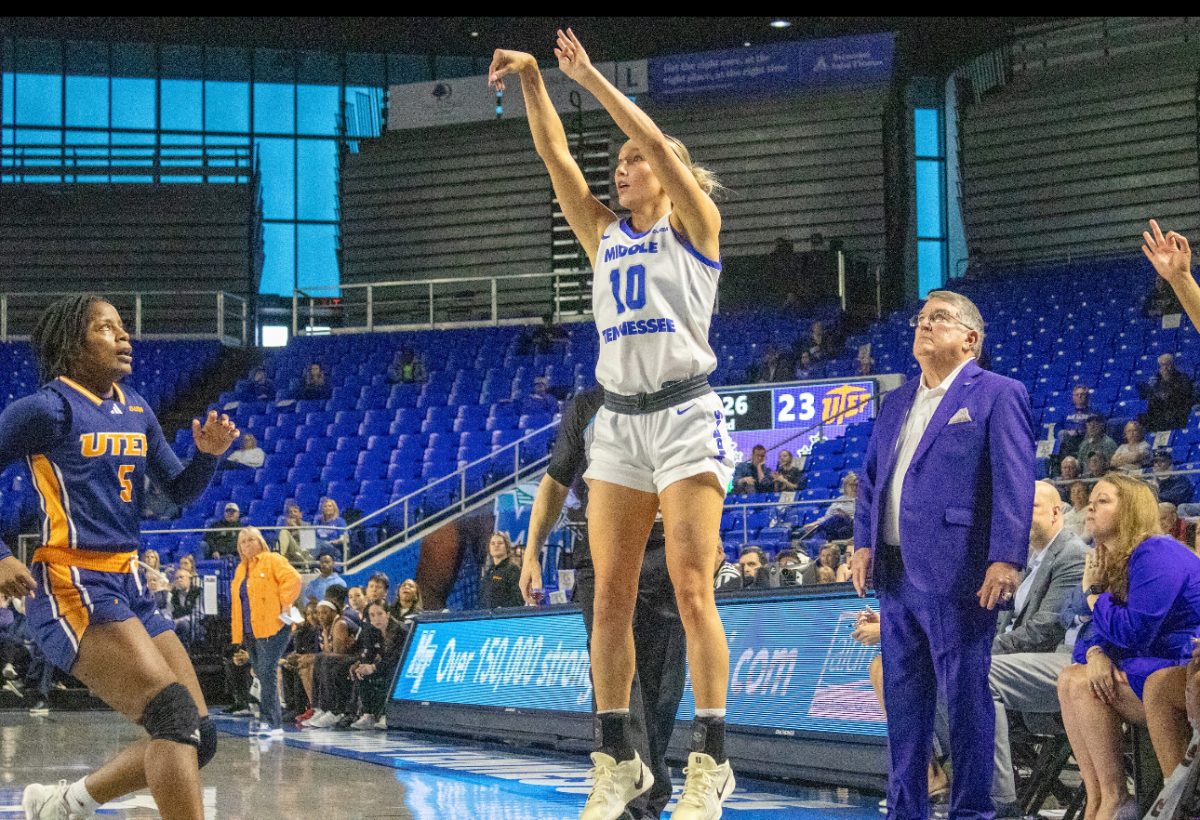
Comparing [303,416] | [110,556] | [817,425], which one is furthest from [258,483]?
[110,556]

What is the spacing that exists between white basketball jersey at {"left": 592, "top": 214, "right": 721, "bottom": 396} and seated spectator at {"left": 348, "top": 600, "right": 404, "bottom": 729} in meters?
8.70

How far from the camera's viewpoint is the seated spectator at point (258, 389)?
23.5 m

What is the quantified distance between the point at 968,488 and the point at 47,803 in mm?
3177

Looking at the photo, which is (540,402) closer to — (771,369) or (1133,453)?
(771,369)

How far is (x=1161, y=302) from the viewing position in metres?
18.5

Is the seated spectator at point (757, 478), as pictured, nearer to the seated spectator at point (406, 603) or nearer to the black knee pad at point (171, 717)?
the seated spectator at point (406, 603)

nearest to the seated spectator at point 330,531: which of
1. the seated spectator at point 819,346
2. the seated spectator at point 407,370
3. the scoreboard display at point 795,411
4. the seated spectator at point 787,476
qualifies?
the seated spectator at point 407,370

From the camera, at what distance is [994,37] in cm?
2661

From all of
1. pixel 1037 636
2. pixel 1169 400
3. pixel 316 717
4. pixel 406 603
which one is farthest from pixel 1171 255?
pixel 1169 400

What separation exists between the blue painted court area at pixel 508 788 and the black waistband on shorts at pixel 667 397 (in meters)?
2.46

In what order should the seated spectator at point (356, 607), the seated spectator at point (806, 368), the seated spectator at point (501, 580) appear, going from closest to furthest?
the seated spectator at point (501, 580) < the seated spectator at point (356, 607) < the seated spectator at point (806, 368)

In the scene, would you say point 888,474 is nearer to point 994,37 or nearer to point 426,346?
point 426,346

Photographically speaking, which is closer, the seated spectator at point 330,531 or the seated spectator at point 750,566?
the seated spectator at point 750,566

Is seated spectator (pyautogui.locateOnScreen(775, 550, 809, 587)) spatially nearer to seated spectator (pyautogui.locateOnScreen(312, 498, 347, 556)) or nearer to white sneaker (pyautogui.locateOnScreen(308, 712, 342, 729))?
white sneaker (pyautogui.locateOnScreen(308, 712, 342, 729))
